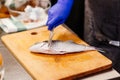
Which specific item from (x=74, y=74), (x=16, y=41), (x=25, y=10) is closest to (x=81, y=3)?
(x=25, y=10)

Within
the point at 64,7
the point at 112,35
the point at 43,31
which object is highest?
the point at 64,7

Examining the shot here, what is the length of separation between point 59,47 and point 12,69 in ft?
0.59

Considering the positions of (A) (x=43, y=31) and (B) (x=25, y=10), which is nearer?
(A) (x=43, y=31)

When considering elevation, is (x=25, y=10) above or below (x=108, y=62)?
above

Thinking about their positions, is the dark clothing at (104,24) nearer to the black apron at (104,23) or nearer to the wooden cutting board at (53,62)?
the black apron at (104,23)

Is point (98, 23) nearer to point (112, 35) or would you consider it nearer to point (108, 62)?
point (112, 35)

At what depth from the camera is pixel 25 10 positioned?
49.8 inches

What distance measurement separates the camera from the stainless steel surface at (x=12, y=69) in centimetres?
88

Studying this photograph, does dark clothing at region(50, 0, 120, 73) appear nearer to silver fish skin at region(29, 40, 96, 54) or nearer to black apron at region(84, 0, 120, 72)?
black apron at region(84, 0, 120, 72)

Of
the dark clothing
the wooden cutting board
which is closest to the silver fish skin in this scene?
the wooden cutting board

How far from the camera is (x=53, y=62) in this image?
3.00 feet

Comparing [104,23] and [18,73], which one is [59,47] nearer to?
[18,73]

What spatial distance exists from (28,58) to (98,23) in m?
0.52

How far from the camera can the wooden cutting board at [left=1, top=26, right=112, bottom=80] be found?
0.86 m
